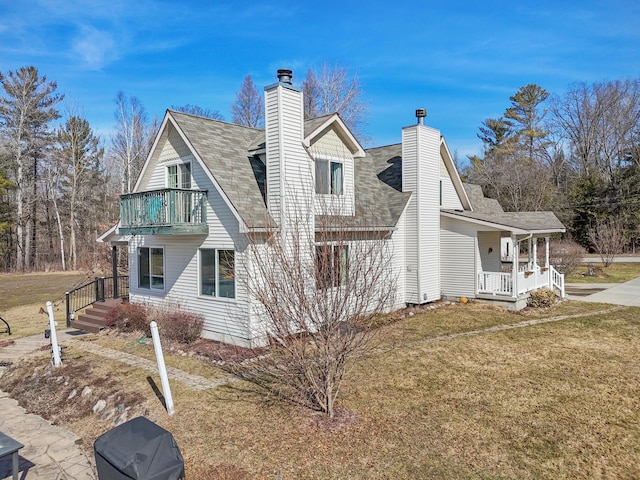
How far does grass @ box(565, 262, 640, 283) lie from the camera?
23.6 metres

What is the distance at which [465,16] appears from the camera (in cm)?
1414

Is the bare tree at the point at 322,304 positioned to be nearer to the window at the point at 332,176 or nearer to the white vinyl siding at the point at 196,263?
the white vinyl siding at the point at 196,263

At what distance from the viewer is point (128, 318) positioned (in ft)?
44.2

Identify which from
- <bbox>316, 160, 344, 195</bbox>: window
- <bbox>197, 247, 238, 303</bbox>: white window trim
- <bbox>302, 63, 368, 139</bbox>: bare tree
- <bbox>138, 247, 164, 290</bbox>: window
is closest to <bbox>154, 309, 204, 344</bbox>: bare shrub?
<bbox>197, 247, 238, 303</bbox>: white window trim

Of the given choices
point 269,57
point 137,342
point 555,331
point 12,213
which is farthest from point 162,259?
point 12,213

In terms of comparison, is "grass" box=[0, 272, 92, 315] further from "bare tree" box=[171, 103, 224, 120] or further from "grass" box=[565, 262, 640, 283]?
"grass" box=[565, 262, 640, 283]

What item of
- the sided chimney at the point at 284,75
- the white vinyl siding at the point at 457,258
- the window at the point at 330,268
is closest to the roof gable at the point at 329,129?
the sided chimney at the point at 284,75

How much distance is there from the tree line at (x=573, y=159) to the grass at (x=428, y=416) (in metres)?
31.4

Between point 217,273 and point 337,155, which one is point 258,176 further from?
point 217,273

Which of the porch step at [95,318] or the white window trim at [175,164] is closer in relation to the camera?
the white window trim at [175,164]

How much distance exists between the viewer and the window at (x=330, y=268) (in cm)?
652

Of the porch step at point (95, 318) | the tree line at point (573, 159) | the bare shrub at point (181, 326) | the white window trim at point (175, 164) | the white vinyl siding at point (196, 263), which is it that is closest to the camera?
the white vinyl siding at point (196, 263)

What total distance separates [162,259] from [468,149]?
1907 inches

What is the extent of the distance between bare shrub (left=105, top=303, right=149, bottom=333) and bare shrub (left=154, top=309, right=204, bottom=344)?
48.4 inches
